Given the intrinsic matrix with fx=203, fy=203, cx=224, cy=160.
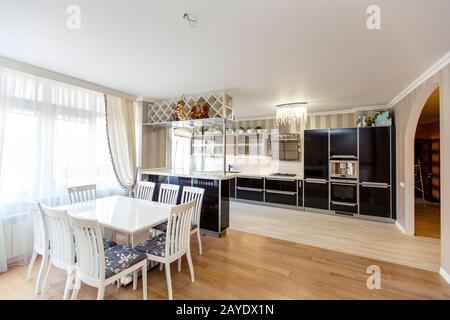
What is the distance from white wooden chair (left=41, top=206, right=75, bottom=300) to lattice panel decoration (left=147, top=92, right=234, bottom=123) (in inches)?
98.6

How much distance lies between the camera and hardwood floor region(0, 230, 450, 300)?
204 centimetres

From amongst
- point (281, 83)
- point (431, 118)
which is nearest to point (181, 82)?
point (281, 83)

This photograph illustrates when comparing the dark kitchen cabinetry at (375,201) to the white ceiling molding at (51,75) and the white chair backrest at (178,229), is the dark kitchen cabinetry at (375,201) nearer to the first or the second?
the white chair backrest at (178,229)

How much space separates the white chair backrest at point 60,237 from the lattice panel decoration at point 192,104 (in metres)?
2.50

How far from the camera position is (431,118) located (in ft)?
19.7

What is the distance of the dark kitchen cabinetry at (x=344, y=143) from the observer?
14.7ft

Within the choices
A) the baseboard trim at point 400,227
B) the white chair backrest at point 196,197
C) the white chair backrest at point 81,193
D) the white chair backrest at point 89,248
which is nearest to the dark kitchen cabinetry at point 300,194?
the baseboard trim at point 400,227

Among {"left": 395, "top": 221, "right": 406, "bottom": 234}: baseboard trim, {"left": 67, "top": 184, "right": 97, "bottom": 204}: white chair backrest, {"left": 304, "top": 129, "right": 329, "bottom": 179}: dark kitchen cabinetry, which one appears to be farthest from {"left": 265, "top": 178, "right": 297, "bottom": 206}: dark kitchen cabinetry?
{"left": 67, "top": 184, "right": 97, "bottom": 204}: white chair backrest

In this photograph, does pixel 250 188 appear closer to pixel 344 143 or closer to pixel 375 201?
pixel 344 143

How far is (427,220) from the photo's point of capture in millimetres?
4457

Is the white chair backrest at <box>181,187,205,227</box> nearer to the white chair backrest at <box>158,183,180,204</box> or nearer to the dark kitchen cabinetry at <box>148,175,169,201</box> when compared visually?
the white chair backrest at <box>158,183,180,204</box>

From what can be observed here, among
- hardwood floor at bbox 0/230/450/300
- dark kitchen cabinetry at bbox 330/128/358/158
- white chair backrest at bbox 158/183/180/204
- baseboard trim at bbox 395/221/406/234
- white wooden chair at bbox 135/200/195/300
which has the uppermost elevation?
dark kitchen cabinetry at bbox 330/128/358/158

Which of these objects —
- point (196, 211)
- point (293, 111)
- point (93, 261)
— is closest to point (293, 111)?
point (293, 111)

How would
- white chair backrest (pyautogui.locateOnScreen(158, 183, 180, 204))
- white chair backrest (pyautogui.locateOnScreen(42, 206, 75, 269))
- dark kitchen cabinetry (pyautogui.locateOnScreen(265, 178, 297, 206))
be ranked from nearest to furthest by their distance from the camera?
1. white chair backrest (pyautogui.locateOnScreen(42, 206, 75, 269))
2. white chair backrest (pyautogui.locateOnScreen(158, 183, 180, 204))
3. dark kitchen cabinetry (pyautogui.locateOnScreen(265, 178, 297, 206))
